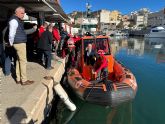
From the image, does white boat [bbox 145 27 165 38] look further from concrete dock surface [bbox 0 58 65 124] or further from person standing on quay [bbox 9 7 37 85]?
person standing on quay [bbox 9 7 37 85]

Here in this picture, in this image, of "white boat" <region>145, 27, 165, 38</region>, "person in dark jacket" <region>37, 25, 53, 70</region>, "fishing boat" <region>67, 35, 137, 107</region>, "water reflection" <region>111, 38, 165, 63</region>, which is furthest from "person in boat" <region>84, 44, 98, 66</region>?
"white boat" <region>145, 27, 165, 38</region>

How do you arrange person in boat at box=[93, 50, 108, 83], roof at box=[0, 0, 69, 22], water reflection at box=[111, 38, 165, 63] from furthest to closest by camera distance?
water reflection at box=[111, 38, 165, 63], roof at box=[0, 0, 69, 22], person in boat at box=[93, 50, 108, 83]

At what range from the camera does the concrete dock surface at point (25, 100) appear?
5.30 metres

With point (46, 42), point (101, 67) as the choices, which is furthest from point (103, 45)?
point (46, 42)

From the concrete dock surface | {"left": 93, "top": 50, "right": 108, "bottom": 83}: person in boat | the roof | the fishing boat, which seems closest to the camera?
the concrete dock surface

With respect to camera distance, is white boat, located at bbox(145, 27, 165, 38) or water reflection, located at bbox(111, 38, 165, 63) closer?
water reflection, located at bbox(111, 38, 165, 63)

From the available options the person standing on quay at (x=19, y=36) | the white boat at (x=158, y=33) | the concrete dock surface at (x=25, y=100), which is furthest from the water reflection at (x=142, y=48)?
the white boat at (x=158, y=33)

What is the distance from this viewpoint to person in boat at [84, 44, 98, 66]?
10156 mm

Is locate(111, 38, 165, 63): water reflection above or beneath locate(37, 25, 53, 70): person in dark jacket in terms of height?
beneath

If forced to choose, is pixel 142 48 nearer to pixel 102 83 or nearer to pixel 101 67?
pixel 101 67

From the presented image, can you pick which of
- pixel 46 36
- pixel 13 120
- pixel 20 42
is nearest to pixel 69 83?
pixel 46 36

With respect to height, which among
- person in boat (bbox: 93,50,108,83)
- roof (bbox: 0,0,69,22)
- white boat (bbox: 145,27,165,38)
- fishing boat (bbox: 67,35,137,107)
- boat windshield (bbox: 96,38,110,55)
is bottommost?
white boat (bbox: 145,27,165,38)

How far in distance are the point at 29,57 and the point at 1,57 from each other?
3943mm

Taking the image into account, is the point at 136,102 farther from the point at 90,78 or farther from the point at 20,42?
the point at 20,42
